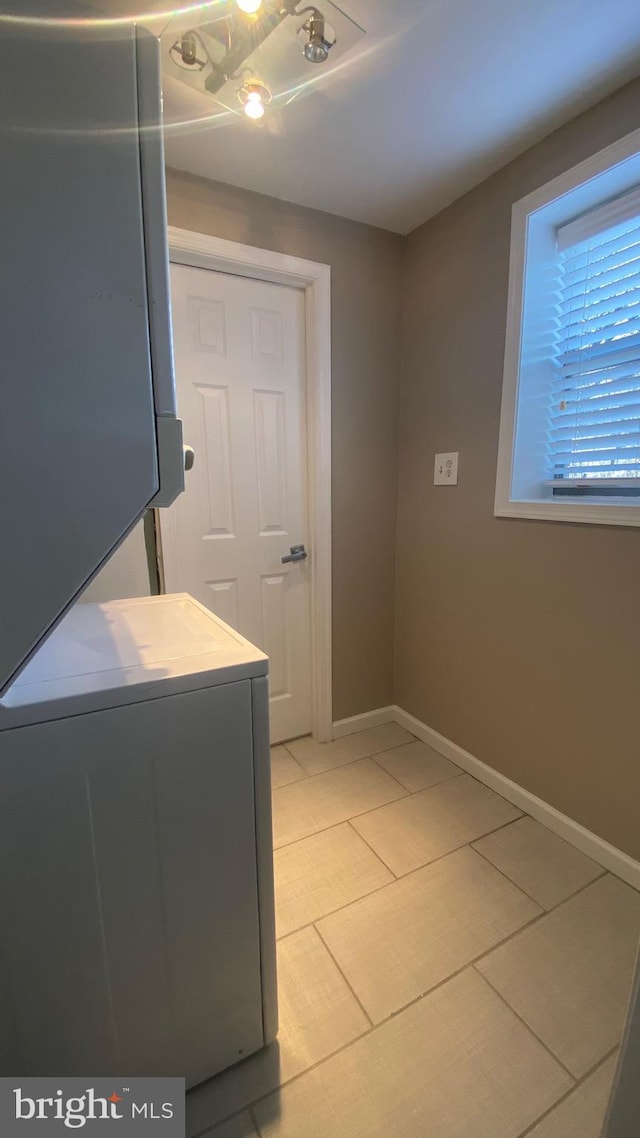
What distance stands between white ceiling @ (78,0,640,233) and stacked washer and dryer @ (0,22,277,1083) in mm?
965

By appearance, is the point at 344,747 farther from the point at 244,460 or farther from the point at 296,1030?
the point at 244,460

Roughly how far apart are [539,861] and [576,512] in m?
1.17

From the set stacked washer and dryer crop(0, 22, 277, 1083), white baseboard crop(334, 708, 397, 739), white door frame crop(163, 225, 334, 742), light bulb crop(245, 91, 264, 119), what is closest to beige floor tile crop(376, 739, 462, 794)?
white baseboard crop(334, 708, 397, 739)

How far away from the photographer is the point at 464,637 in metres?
1.93

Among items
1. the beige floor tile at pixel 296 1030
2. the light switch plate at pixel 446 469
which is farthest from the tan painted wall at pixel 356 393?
the beige floor tile at pixel 296 1030

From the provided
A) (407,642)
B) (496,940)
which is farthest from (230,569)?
(496,940)

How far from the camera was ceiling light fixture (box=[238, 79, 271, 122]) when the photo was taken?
3.84 feet

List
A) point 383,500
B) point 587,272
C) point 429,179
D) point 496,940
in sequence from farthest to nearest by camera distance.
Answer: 1. point 383,500
2. point 429,179
3. point 587,272
4. point 496,940

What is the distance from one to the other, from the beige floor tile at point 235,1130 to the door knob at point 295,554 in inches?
63.9

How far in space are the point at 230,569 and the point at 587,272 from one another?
169cm

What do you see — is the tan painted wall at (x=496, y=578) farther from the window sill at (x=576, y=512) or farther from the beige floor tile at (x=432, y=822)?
the beige floor tile at (x=432, y=822)

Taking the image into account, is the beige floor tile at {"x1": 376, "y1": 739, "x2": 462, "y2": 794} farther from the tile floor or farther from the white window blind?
the white window blind

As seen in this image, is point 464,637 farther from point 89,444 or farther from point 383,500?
point 89,444

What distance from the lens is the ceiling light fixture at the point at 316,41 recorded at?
1.03 metres
